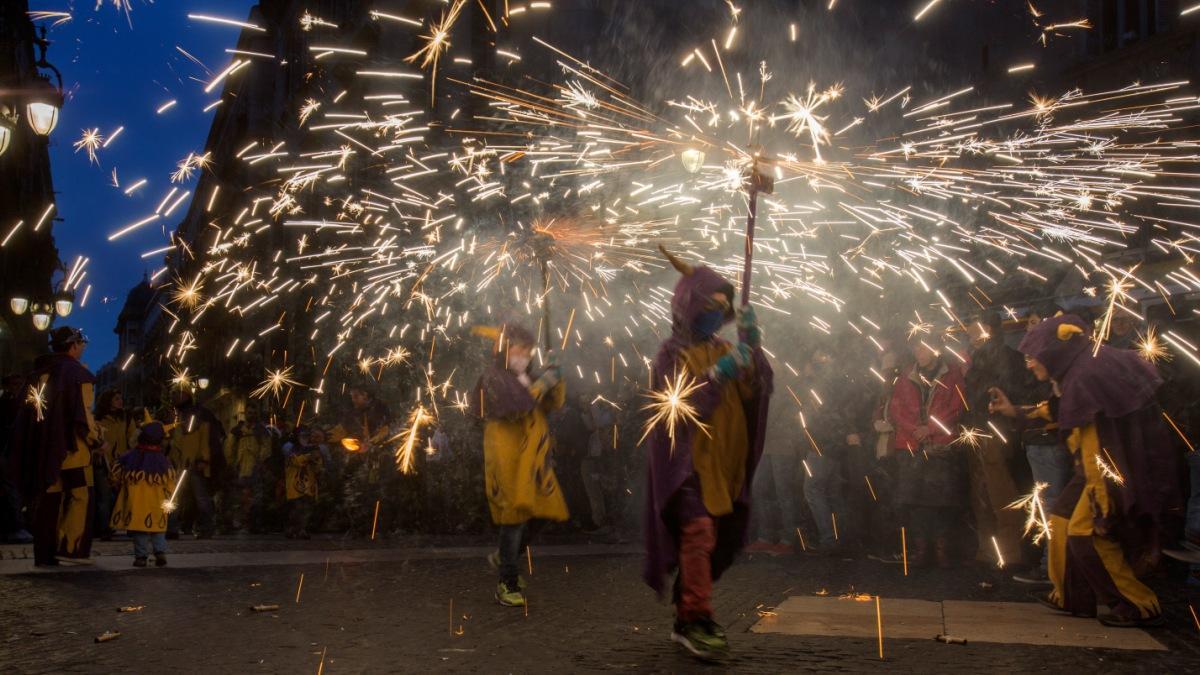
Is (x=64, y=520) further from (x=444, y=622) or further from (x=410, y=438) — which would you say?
(x=444, y=622)

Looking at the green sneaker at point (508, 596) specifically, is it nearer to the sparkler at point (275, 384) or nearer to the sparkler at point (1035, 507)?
the sparkler at point (1035, 507)

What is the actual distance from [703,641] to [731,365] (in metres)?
1.39

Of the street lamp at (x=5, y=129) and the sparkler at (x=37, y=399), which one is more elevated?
the street lamp at (x=5, y=129)

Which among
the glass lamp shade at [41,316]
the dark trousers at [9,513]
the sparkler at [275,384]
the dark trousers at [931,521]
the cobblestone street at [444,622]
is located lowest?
the cobblestone street at [444,622]

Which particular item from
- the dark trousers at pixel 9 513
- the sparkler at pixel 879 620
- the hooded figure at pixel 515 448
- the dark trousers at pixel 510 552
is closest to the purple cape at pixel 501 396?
the hooded figure at pixel 515 448

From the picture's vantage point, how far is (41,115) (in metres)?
12.3

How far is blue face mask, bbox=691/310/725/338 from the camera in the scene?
212 inches

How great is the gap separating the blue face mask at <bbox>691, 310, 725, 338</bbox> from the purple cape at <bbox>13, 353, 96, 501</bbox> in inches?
223

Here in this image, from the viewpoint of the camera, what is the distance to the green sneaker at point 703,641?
182 inches

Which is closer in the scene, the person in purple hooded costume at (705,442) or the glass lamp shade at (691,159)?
the person in purple hooded costume at (705,442)

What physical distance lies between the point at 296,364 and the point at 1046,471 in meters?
10.7

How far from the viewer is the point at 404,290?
491 inches

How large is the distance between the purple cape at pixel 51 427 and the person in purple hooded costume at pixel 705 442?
5.31 metres

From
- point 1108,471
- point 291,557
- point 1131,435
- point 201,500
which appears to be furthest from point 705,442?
point 201,500
